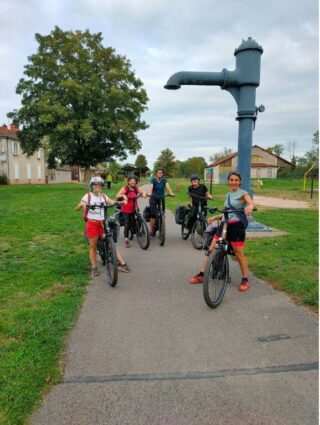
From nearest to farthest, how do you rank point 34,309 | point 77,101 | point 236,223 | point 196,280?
point 34,309 < point 236,223 < point 196,280 < point 77,101

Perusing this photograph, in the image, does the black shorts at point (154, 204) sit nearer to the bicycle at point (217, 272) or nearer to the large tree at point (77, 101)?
the bicycle at point (217, 272)

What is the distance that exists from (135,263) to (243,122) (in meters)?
5.00

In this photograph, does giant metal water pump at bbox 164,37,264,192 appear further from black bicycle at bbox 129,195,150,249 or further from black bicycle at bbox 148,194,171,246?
black bicycle at bbox 129,195,150,249

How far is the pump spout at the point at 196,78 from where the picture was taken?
29.9 feet

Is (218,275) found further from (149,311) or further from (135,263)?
(135,263)

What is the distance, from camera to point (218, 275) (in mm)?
→ 4770

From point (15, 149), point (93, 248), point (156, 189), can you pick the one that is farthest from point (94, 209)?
point (15, 149)

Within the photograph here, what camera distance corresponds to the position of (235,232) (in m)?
5.04

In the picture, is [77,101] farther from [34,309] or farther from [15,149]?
[34,309]

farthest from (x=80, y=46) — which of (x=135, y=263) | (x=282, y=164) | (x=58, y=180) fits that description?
(x=282, y=164)

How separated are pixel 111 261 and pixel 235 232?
6.20 feet

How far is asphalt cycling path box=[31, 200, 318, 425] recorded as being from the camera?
2.54 metres

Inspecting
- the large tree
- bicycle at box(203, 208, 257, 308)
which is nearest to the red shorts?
bicycle at box(203, 208, 257, 308)

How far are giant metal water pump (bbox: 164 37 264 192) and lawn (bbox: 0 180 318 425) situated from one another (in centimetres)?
288
